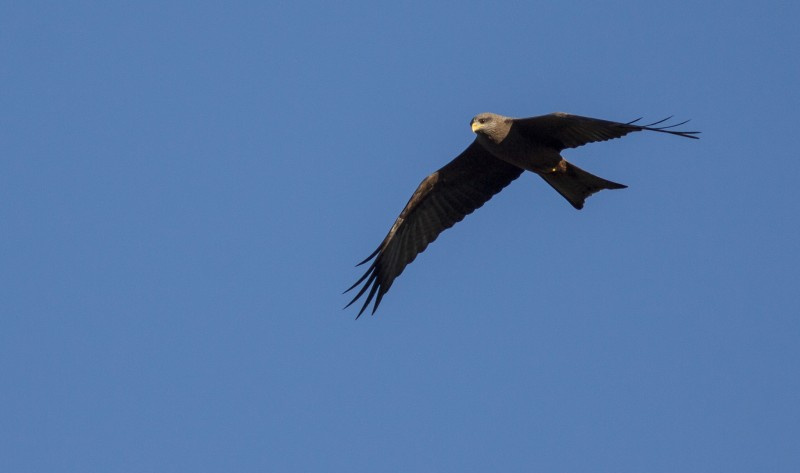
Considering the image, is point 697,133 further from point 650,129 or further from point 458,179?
point 458,179

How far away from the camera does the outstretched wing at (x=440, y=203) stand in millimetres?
11289

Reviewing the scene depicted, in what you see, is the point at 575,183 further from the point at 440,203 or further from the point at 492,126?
the point at 440,203

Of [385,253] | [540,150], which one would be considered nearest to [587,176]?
[540,150]

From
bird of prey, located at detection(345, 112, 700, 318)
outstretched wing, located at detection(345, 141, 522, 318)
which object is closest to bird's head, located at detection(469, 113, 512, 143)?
bird of prey, located at detection(345, 112, 700, 318)

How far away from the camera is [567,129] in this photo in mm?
10266

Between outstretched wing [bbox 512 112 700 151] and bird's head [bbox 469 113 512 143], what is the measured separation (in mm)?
100

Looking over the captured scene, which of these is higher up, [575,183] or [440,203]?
[440,203]

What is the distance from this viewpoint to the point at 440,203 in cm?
1146

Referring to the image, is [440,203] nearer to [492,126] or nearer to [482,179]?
[482,179]

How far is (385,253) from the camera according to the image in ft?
37.2

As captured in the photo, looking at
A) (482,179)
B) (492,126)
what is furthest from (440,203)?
(492,126)

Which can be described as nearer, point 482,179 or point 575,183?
point 575,183

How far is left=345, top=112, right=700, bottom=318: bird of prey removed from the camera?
1040 cm

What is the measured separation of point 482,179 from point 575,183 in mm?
1089
